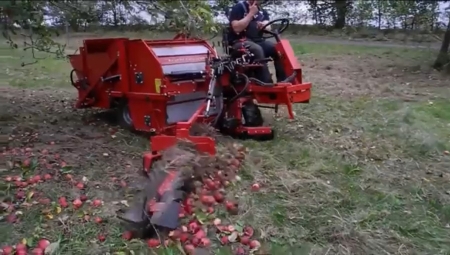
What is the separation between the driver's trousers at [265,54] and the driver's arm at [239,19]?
0.55ft

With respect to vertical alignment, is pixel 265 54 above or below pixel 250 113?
above

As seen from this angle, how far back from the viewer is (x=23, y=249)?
364 cm

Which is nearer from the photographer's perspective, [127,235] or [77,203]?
[127,235]

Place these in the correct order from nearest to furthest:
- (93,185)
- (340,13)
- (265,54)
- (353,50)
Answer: (93,185), (265,54), (353,50), (340,13)

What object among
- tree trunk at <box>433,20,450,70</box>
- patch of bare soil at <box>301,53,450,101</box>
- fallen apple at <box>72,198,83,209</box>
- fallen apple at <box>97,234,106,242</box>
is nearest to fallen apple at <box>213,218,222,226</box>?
fallen apple at <box>97,234,106,242</box>

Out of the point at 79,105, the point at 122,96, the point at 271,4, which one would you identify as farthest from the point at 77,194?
the point at 271,4

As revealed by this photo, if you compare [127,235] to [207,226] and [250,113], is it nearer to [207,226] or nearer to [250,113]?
[207,226]

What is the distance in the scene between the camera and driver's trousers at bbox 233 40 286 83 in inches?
244

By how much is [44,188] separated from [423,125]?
419 cm

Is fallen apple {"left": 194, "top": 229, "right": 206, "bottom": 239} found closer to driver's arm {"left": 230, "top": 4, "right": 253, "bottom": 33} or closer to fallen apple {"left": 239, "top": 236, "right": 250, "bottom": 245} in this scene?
fallen apple {"left": 239, "top": 236, "right": 250, "bottom": 245}

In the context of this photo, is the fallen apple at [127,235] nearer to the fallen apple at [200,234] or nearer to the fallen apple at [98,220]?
the fallen apple at [98,220]

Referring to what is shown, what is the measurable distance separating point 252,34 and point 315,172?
6.28 ft

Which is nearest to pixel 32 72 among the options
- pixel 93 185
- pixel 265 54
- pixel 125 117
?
pixel 125 117

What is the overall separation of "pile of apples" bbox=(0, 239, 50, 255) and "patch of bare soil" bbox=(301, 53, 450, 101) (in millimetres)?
5973
